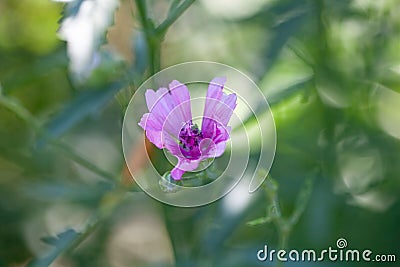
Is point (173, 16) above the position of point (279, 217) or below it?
above

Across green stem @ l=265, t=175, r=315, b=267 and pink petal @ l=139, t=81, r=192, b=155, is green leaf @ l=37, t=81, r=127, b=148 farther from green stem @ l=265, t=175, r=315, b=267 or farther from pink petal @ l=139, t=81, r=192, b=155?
green stem @ l=265, t=175, r=315, b=267

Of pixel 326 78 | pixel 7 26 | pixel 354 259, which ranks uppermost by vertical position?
pixel 7 26

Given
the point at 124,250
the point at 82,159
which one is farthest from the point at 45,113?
the point at 124,250

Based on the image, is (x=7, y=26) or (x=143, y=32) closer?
(x=143, y=32)

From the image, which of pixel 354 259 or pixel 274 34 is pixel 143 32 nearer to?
pixel 274 34

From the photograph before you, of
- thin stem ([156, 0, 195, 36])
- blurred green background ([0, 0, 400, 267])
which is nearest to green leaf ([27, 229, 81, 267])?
blurred green background ([0, 0, 400, 267])

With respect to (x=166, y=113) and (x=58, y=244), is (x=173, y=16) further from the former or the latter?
(x=58, y=244)

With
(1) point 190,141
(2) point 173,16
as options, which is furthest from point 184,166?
(2) point 173,16
